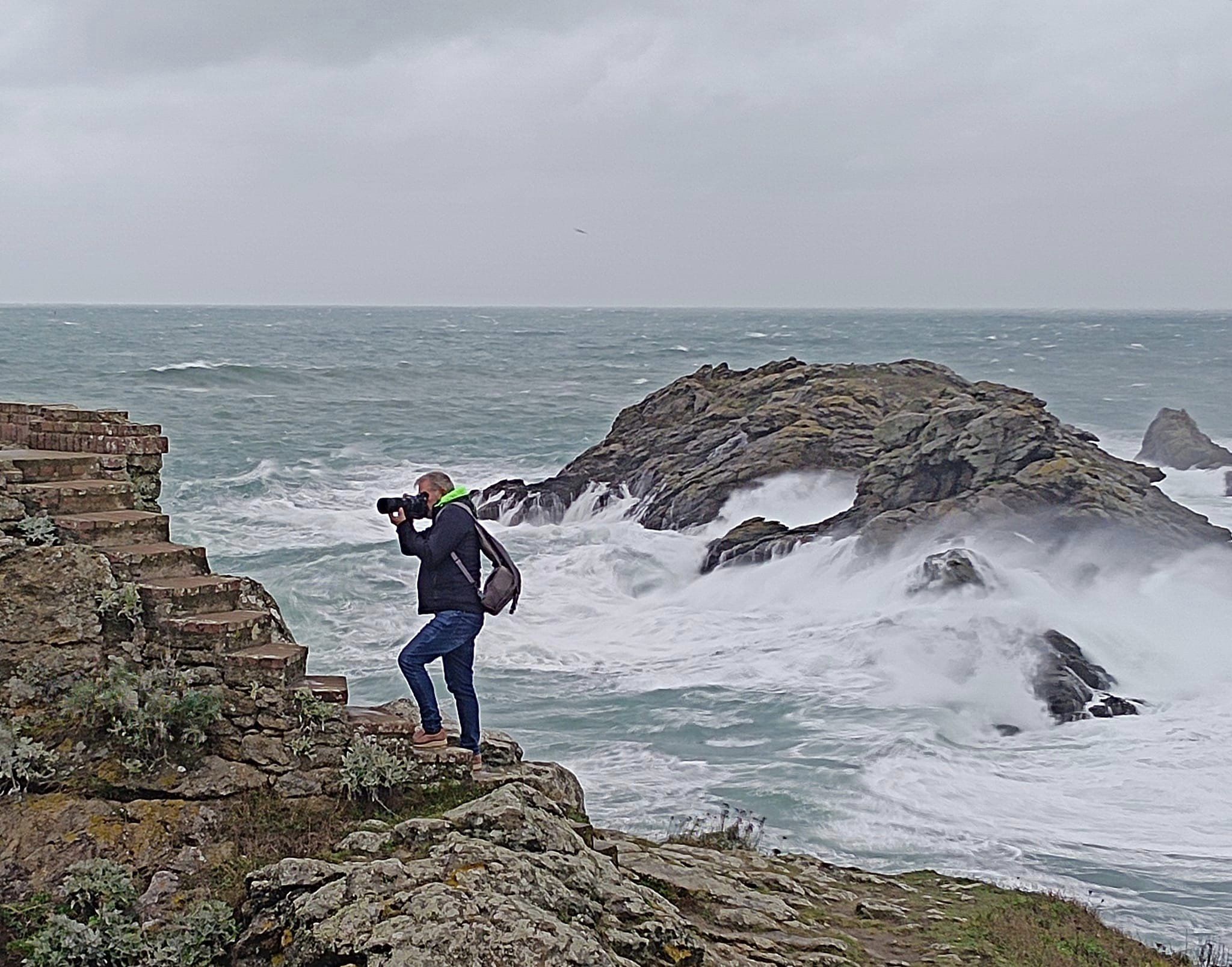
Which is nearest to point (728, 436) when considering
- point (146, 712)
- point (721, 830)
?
point (721, 830)

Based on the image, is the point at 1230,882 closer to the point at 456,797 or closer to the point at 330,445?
the point at 456,797

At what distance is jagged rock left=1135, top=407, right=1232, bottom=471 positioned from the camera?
3547 cm

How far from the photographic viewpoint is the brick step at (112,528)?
7.12 metres

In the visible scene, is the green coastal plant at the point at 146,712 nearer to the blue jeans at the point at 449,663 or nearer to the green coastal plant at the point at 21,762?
the green coastal plant at the point at 21,762

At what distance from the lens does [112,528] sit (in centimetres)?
723

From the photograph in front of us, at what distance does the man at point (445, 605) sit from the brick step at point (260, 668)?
655 millimetres

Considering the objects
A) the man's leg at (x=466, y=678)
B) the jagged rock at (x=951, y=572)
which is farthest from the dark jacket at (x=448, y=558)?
the jagged rock at (x=951, y=572)

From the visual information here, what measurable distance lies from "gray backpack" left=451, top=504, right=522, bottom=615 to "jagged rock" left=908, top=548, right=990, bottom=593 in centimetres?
1360

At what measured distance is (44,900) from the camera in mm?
5762

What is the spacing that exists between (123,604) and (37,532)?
0.75 m

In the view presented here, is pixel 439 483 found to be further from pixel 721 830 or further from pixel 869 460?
pixel 869 460

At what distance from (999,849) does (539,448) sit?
106 feet

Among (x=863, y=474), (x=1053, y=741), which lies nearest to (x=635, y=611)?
(x=863, y=474)

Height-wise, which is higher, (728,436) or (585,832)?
(728,436)
